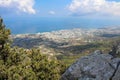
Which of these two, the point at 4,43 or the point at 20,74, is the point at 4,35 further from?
the point at 20,74

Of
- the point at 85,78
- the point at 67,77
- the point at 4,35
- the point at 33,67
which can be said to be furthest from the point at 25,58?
the point at 85,78

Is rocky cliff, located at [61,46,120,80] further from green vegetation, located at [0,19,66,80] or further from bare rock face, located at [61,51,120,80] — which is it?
green vegetation, located at [0,19,66,80]

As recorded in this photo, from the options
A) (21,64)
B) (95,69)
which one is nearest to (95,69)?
(95,69)

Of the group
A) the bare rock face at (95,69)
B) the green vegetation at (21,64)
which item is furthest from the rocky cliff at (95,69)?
the green vegetation at (21,64)

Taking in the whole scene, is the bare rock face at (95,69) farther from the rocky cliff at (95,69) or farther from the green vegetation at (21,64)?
the green vegetation at (21,64)

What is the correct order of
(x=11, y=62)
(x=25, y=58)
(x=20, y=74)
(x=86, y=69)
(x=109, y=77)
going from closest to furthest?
(x=109, y=77) < (x=86, y=69) < (x=20, y=74) < (x=11, y=62) < (x=25, y=58)

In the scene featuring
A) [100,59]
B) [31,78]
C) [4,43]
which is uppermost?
[4,43]
